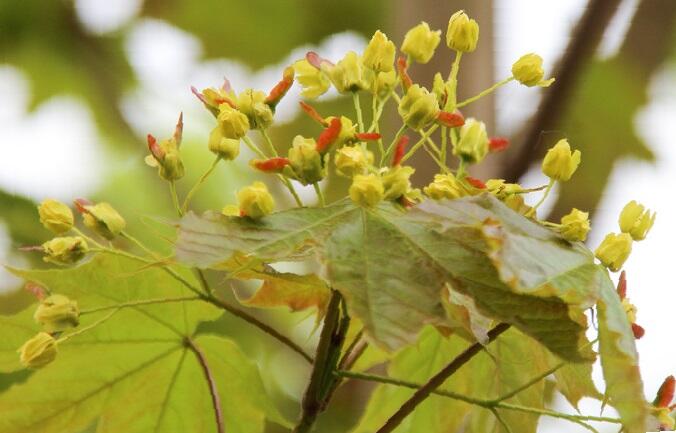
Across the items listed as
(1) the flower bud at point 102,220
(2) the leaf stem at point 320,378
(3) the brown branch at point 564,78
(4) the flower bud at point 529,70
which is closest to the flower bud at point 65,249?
(1) the flower bud at point 102,220

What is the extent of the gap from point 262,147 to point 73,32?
430 mm

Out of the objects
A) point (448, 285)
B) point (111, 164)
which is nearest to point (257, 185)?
point (448, 285)

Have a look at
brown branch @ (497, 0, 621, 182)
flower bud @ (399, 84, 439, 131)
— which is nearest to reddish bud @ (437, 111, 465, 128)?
flower bud @ (399, 84, 439, 131)

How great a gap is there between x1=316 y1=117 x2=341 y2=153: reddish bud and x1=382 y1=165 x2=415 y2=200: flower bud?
27 mm

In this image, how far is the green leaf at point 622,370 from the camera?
1.18 feet

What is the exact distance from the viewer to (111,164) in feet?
4.88

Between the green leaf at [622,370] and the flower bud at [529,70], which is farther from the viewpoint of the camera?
the flower bud at [529,70]

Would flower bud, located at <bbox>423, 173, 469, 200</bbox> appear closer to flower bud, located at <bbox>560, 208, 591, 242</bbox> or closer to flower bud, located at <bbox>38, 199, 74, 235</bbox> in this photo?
flower bud, located at <bbox>560, 208, 591, 242</bbox>

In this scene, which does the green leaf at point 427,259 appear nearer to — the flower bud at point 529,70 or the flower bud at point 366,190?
the flower bud at point 366,190

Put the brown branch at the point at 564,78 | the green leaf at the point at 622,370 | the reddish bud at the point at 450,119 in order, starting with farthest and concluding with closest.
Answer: the brown branch at the point at 564,78
the reddish bud at the point at 450,119
the green leaf at the point at 622,370

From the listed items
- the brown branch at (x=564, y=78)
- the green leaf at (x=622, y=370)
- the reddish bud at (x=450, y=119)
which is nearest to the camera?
the green leaf at (x=622, y=370)

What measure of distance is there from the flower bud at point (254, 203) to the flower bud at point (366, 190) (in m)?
0.03

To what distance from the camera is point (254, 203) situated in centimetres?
42

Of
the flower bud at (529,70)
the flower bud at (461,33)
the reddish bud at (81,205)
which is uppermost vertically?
the flower bud at (461,33)
